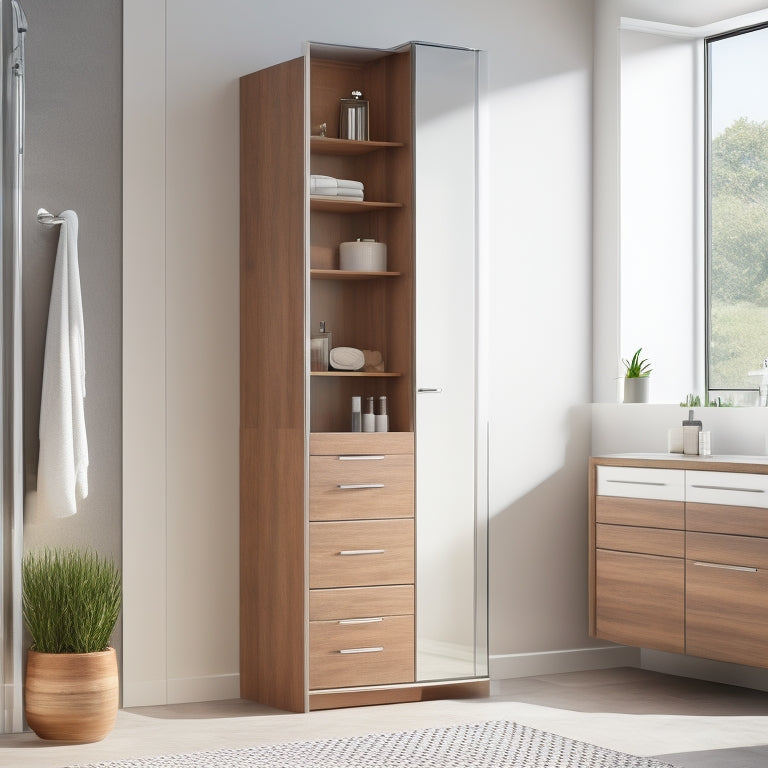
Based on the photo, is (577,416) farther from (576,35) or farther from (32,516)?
(32,516)

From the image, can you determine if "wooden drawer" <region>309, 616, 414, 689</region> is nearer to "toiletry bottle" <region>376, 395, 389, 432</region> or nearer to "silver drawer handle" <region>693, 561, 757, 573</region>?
"toiletry bottle" <region>376, 395, 389, 432</region>

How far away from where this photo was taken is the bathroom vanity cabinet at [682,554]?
424cm

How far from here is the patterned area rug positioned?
352cm

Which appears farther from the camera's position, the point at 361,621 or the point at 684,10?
the point at 684,10

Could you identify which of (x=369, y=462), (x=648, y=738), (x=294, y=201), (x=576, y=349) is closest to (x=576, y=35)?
(x=576, y=349)

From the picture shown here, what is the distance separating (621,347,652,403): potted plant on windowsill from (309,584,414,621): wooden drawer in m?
→ 1.34

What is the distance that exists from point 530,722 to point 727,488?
1070 mm

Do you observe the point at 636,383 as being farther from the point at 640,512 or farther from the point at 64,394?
the point at 64,394

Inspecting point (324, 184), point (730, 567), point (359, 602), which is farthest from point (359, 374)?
point (730, 567)

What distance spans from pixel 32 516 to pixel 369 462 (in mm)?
1157

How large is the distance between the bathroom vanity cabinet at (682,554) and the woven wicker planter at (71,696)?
6.48 feet

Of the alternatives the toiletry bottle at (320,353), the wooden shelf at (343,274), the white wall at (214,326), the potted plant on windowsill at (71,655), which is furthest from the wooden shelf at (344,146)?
the potted plant on windowsill at (71,655)

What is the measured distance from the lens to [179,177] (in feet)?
14.6

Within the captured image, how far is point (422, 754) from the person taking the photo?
3.63 metres
